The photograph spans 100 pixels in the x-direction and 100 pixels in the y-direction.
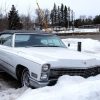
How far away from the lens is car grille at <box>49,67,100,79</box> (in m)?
6.67

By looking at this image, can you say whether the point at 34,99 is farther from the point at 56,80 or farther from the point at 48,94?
the point at 56,80

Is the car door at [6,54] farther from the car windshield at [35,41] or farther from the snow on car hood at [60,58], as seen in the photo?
the snow on car hood at [60,58]

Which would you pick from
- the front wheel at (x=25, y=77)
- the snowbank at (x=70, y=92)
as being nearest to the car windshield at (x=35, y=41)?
the front wheel at (x=25, y=77)

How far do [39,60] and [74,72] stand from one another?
0.81m

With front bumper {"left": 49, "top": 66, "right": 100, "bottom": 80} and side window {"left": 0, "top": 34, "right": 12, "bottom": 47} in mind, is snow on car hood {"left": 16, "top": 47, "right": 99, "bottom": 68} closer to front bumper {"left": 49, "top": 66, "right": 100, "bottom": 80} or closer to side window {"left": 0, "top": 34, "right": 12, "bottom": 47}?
front bumper {"left": 49, "top": 66, "right": 100, "bottom": 80}

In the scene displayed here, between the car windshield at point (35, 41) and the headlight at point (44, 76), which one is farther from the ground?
the car windshield at point (35, 41)

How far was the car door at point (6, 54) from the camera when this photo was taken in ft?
27.0

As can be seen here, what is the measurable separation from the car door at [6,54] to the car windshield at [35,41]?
268 mm

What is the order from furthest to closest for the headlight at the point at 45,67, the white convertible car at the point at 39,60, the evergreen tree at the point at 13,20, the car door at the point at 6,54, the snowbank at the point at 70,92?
1. the evergreen tree at the point at 13,20
2. the car door at the point at 6,54
3. the white convertible car at the point at 39,60
4. the headlight at the point at 45,67
5. the snowbank at the point at 70,92

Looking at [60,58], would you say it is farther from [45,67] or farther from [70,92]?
[70,92]

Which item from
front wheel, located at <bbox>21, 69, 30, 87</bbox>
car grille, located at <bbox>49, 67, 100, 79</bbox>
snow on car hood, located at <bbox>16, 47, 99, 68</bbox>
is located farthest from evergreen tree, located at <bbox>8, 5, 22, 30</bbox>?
car grille, located at <bbox>49, 67, 100, 79</bbox>

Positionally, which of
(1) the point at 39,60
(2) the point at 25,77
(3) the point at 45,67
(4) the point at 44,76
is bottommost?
(2) the point at 25,77

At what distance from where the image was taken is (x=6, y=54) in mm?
8531

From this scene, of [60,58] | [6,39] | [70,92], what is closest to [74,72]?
[60,58]
